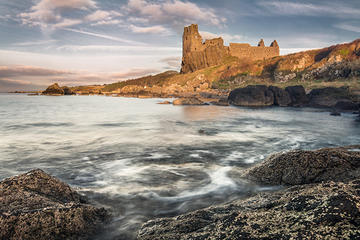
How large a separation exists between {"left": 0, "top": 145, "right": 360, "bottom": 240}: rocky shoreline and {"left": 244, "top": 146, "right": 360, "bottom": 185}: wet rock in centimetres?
2

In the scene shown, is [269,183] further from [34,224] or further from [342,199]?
[34,224]

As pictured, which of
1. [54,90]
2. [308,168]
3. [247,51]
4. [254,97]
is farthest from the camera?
[247,51]

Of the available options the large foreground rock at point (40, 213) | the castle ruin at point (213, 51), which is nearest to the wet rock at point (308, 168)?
the large foreground rock at point (40, 213)

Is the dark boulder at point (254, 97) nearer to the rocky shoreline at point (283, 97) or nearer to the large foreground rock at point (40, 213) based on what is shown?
the rocky shoreline at point (283, 97)

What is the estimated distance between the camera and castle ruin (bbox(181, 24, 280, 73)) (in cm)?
13200

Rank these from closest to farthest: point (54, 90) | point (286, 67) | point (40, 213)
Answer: point (40, 213), point (286, 67), point (54, 90)

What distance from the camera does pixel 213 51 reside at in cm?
13200

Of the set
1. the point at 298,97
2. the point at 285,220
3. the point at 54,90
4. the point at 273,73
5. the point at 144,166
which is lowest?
the point at 144,166

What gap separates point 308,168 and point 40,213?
426 cm

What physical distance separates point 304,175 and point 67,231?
3.86 metres

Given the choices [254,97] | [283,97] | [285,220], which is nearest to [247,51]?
[283,97]

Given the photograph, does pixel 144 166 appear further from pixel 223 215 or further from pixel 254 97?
pixel 254 97

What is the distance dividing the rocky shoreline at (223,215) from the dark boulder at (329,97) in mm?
32909

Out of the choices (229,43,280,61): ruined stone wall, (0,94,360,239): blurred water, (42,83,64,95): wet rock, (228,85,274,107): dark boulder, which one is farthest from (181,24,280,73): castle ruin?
(0,94,360,239): blurred water
